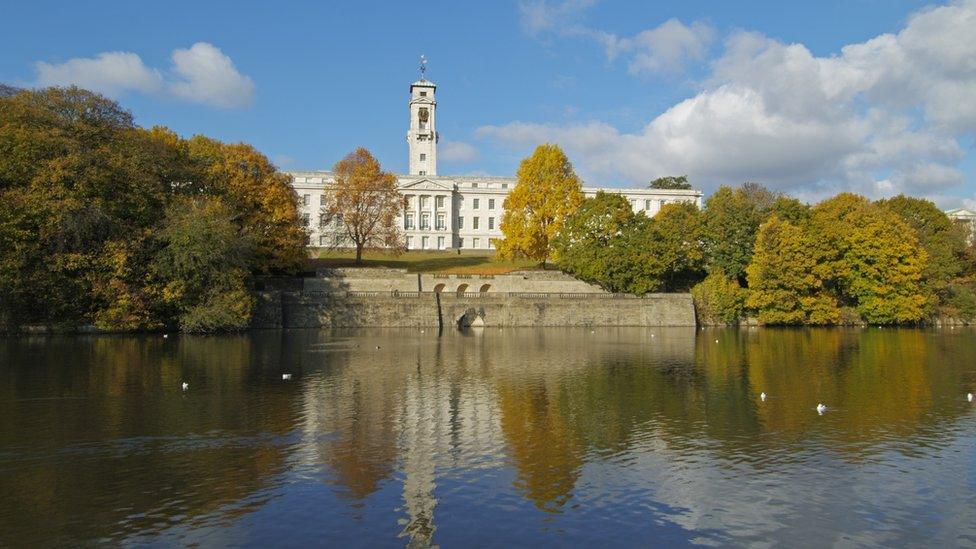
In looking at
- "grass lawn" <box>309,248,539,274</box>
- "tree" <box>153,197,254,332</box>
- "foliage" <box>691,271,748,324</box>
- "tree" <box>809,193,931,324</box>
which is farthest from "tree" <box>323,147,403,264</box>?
"tree" <box>809,193,931,324</box>

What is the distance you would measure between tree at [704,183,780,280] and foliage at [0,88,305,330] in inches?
1493

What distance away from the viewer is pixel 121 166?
44.3 metres

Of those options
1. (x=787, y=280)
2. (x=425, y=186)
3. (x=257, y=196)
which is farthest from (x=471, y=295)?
(x=425, y=186)

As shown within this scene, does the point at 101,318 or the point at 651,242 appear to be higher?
the point at 651,242

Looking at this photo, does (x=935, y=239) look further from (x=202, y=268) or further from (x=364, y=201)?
(x=202, y=268)

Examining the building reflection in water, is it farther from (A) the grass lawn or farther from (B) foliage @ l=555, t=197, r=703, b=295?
(A) the grass lawn

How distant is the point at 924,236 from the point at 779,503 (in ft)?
206

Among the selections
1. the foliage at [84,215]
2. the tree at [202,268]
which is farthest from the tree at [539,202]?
the tree at [202,268]

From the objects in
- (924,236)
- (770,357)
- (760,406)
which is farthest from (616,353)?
(924,236)

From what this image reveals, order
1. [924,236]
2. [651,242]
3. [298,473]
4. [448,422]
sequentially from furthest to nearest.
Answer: [924,236], [651,242], [448,422], [298,473]

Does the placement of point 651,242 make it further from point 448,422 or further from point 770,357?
point 448,422

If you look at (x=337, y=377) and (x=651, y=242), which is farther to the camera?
(x=651, y=242)

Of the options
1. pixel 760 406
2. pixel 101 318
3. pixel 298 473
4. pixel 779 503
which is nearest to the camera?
pixel 779 503

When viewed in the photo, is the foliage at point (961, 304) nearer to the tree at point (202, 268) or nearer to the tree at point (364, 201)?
the tree at point (364, 201)
